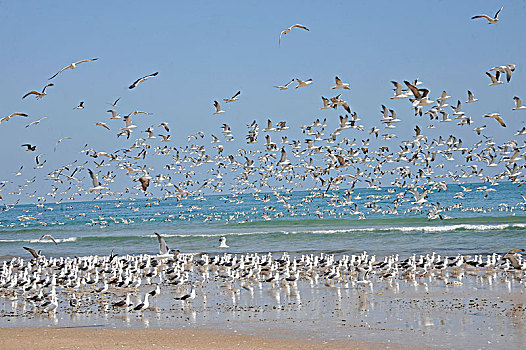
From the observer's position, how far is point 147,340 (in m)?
15.4

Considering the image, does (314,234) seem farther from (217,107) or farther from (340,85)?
(340,85)

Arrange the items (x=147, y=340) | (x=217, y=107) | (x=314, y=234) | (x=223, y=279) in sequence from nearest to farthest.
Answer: (x=147, y=340) → (x=223, y=279) → (x=217, y=107) → (x=314, y=234)

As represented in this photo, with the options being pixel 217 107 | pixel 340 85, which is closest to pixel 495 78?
pixel 340 85

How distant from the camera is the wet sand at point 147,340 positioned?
14641 millimetres

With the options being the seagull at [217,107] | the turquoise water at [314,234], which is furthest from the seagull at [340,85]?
the turquoise water at [314,234]

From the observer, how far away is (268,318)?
699 inches

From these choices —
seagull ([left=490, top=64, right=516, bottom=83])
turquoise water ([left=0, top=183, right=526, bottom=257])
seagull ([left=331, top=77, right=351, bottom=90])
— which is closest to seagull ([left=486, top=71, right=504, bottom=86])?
seagull ([left=490, top=64, right=516, bottom=83])

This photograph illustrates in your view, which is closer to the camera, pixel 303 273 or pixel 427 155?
pixel 303 273

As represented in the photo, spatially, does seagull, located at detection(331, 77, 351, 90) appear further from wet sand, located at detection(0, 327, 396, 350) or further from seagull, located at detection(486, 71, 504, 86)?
wet sand, located at detection(0, 327, 396, 350)

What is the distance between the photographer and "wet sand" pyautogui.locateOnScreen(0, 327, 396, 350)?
1464 centimetres

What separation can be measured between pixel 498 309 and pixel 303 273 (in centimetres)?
972

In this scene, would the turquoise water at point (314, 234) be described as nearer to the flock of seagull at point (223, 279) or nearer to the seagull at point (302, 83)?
the flock of seagull at point (223, 279)

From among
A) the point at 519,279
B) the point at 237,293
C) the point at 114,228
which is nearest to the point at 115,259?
the point at 237,293

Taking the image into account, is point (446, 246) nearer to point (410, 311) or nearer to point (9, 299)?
point (410, 311)
